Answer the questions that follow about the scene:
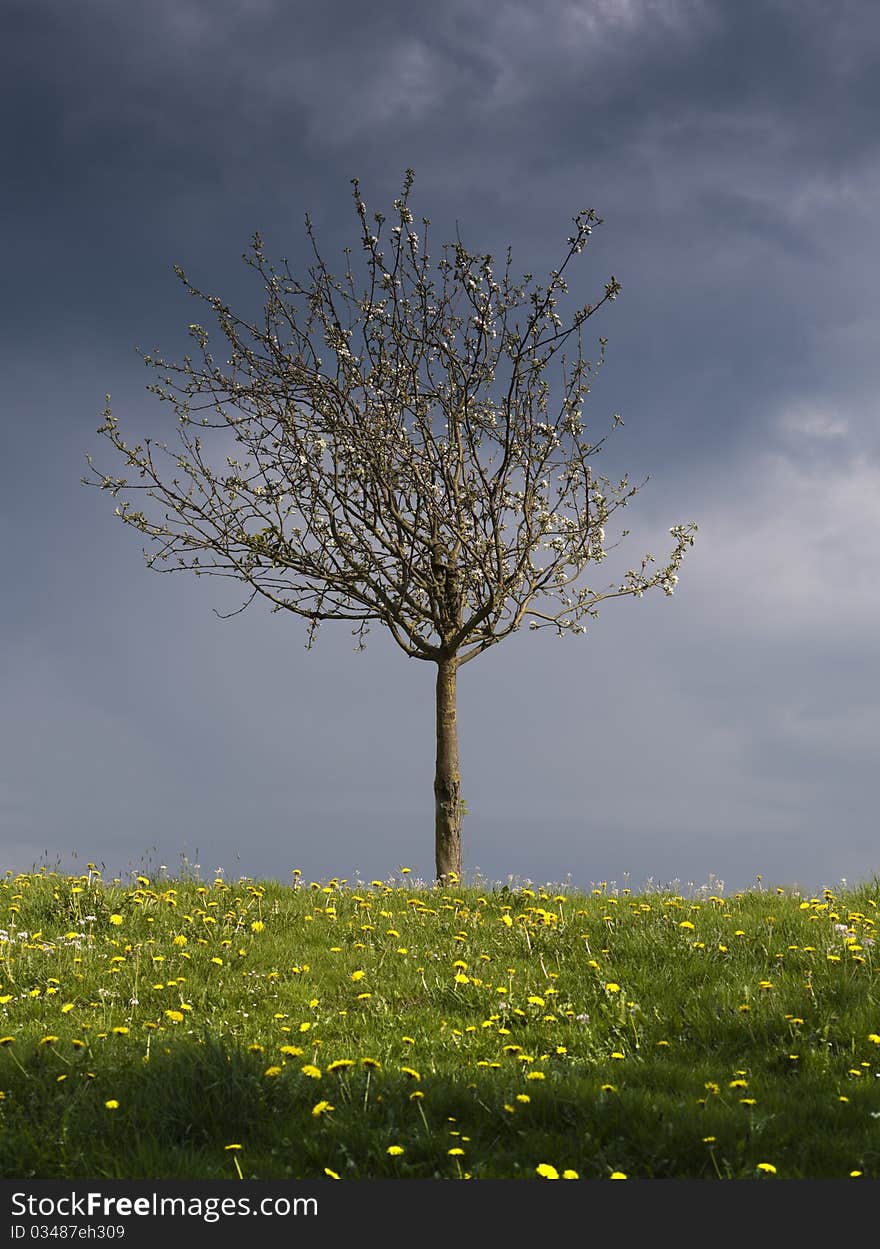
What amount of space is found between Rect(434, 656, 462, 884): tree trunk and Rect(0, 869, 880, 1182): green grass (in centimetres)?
289

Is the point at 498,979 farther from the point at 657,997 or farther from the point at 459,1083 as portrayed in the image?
the point at 459,1083

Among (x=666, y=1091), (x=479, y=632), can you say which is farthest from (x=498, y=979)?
(x=479, y=632)

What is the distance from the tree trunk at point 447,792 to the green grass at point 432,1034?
2.89m

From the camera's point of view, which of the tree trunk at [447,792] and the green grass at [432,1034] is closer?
the green grass at [432,1034]

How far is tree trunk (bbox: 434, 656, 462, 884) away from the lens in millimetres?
15211

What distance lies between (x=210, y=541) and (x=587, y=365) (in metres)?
6.68

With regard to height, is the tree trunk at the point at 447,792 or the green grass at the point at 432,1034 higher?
the tree trunk at the point at 447,792

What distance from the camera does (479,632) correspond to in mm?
15812

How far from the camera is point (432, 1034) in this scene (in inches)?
294

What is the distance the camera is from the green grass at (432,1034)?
532cm

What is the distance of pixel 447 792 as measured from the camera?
15312 millimetres

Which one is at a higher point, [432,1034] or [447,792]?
[447,792]

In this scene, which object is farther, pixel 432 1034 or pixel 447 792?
pixel 447 792

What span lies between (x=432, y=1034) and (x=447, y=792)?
787cm
